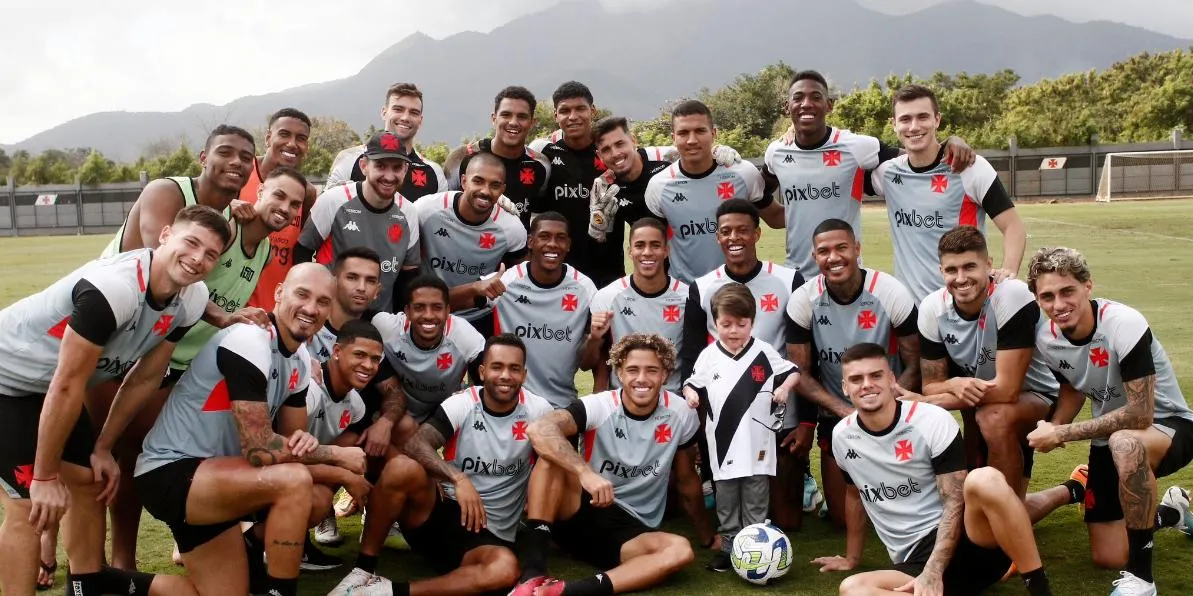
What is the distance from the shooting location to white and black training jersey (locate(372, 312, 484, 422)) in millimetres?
6332

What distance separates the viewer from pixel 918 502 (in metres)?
5.12

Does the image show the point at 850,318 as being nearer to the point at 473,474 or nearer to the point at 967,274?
the point at 967,274

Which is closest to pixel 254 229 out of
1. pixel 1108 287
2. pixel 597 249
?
pixel 597 249

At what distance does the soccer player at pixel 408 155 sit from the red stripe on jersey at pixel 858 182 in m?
3.07

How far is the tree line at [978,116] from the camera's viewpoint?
4766 cm

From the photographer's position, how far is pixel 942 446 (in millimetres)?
5020

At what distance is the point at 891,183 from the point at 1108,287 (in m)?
10.7

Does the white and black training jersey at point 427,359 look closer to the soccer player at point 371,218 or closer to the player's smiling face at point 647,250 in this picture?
the soccer player at point 371,218

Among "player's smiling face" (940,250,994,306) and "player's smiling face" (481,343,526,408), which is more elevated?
"player's smiling face" (940,250,994,306)

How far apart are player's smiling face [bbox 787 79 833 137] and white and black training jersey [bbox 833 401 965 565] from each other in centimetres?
252

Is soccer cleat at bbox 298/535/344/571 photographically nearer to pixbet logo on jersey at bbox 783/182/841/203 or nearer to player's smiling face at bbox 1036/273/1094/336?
pixbet logo on jersey at bbox 783/182/841/203

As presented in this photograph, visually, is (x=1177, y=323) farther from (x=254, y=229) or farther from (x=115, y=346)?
(x=115, y=346)

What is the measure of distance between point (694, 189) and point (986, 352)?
230cm

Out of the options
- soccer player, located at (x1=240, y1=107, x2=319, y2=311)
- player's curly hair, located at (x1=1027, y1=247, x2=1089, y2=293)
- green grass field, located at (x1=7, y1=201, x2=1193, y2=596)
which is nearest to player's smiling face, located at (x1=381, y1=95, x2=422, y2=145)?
soccer player, located at (x1=240, y1=107, x2=319, y2=311)
